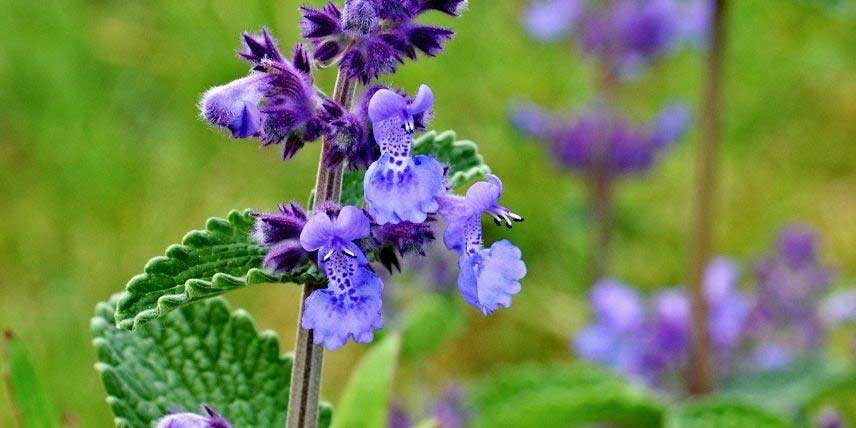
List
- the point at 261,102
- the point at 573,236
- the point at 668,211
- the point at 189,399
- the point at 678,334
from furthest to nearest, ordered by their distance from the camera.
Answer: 1. the point at 668,211
2. the point at 573,236
3. the point at 678,334
4. the point at 189,399
5. the point at 261,102

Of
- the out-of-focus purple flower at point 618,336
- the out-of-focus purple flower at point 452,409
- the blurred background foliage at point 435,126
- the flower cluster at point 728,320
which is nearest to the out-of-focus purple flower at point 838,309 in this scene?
the flower cluster at point 728,320

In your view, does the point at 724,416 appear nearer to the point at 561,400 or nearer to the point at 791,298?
the point at 561,400

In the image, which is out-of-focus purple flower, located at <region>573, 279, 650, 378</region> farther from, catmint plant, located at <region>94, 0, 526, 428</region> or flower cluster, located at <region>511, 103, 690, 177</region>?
catmint plant, located at <region>94, 0, 526, 428</region>

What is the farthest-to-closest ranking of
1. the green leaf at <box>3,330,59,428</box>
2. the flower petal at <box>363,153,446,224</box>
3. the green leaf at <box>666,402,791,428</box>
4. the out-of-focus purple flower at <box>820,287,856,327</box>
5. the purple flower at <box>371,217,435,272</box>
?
1. the out-of-focus purple flower at <box>820,287,856,327</box>
2. the green leaf at <box>666,402,791,428</box>
3. the green leaf at <box>3,330,59,428</box>
4. the purple flower at <box>371,217,435,272</box>
5. the flower petal at <box>363,153,446,224</box>

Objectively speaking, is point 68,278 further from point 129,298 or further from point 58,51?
point 129,298

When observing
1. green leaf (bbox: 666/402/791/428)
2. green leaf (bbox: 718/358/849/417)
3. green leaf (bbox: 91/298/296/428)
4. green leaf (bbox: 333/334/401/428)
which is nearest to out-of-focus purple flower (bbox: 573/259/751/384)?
green leaf (bbox: 718/358/849/417)

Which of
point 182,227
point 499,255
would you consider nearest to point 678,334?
point 182,227

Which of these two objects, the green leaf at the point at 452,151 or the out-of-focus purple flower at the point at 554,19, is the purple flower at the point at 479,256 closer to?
the green leaf at the point at 452,151
